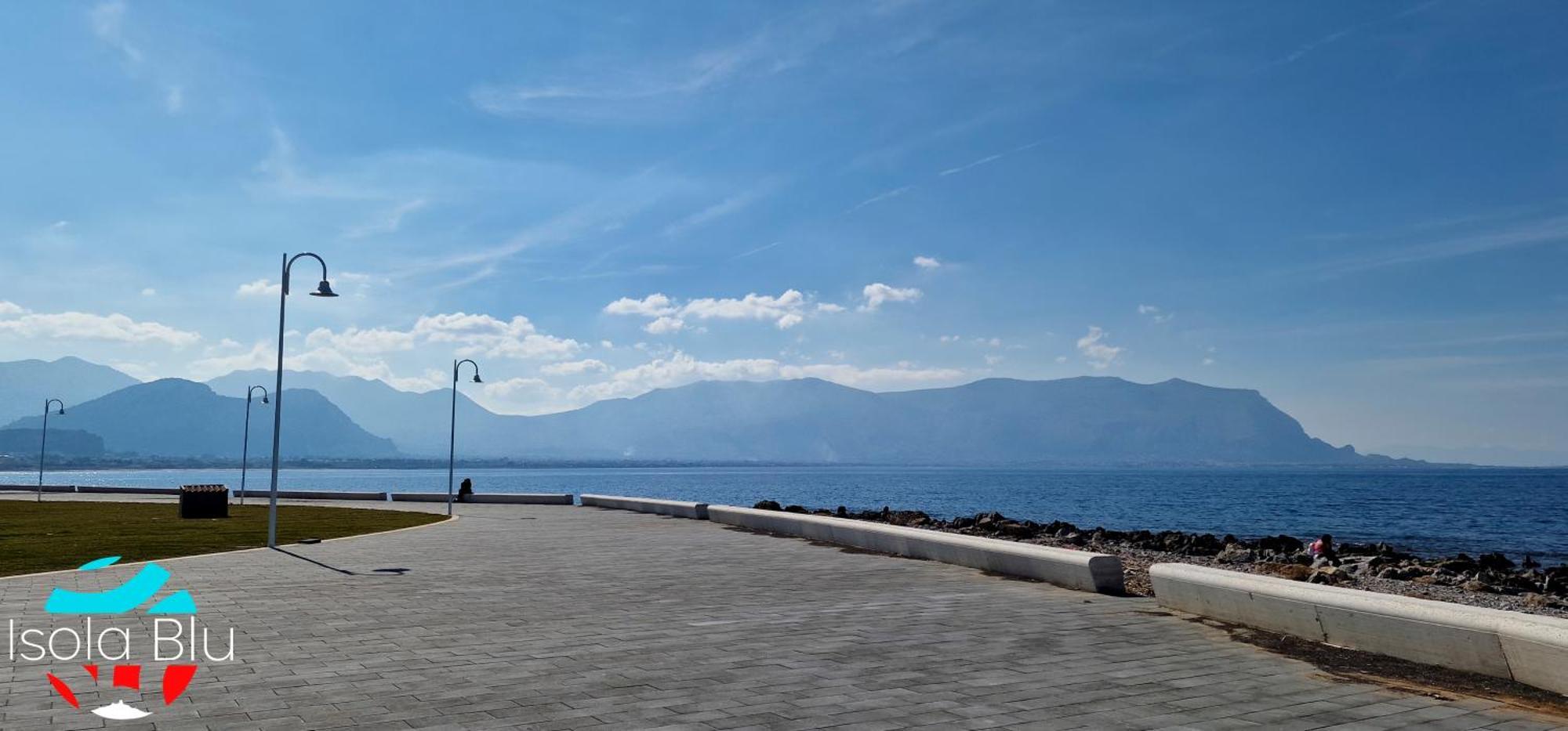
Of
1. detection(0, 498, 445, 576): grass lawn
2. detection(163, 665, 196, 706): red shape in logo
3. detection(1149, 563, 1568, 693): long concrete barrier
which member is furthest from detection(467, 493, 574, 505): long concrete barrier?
detection(163, 665, 196, 706): red shape in logo

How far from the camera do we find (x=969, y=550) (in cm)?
1590

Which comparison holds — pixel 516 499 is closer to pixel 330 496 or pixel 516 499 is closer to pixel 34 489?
pixel 330 496

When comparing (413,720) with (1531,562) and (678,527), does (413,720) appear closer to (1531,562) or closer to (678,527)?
(678,527)

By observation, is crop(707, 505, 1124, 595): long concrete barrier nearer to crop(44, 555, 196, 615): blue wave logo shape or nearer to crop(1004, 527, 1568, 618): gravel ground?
crop(1004, 527, 1568, 618): gravel ground

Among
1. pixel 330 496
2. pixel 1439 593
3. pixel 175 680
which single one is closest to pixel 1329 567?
pixel 1439 593

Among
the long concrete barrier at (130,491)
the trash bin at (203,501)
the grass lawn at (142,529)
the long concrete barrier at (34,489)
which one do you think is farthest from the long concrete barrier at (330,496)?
the trash bin at (203,501)

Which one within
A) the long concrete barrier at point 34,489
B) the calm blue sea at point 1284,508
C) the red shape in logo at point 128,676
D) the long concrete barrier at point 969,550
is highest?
the long concrete barrier at point 969,550

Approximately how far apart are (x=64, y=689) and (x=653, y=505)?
25715 millimetres

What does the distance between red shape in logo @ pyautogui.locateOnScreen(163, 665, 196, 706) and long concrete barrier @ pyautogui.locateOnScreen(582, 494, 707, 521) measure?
20812mm

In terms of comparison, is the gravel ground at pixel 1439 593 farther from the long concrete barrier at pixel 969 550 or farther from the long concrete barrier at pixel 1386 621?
the long concrete barrier at pixel 1386 621

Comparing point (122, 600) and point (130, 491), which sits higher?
point (122, 600)

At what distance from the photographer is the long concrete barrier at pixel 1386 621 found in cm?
746

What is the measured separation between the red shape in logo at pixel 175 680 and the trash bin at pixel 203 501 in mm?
23568

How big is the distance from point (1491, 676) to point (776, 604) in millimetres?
6911
